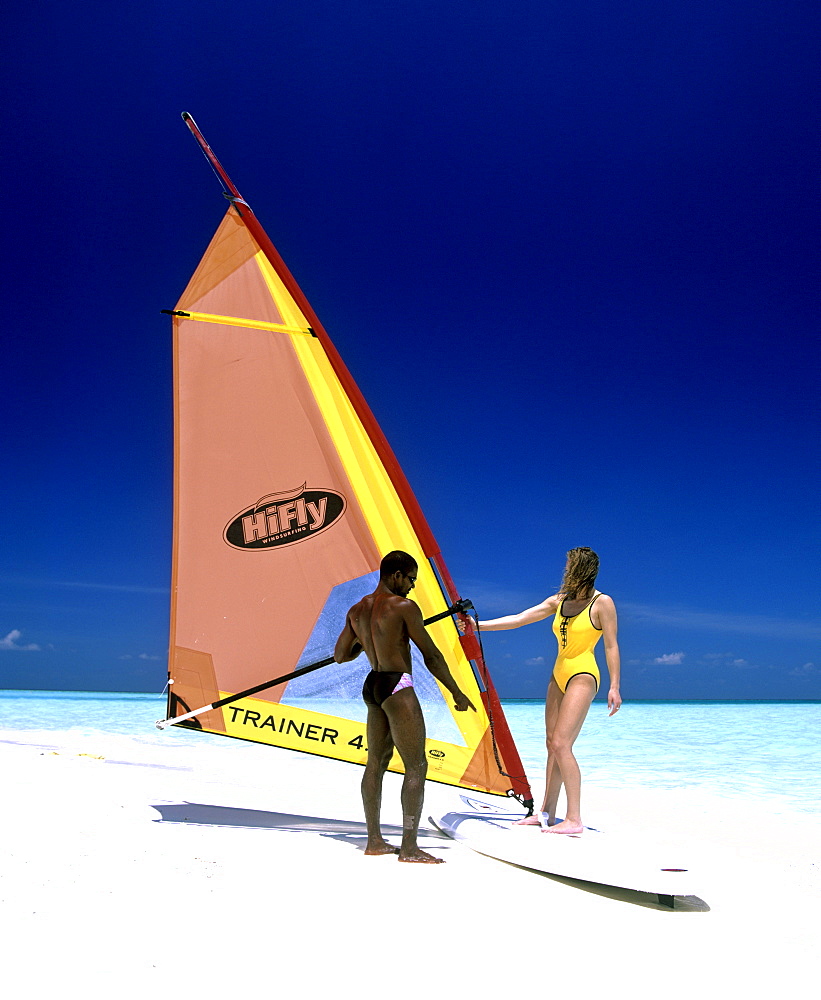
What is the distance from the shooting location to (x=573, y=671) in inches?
161

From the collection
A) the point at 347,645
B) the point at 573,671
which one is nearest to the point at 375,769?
the point at 347,645

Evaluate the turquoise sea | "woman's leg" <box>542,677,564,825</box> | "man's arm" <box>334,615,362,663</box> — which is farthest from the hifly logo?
the turquoise sea

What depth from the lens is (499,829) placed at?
13.2ft

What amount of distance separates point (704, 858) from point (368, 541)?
2.51 metres

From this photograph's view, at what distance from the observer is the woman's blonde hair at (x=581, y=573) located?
4.12 m

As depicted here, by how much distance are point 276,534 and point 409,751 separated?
58.9 inches

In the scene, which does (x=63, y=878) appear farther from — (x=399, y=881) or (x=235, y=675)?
(x=235, y=675)

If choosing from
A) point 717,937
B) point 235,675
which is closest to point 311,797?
point 235,675

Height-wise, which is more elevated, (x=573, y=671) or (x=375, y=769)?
Result: (x=573, y=671)

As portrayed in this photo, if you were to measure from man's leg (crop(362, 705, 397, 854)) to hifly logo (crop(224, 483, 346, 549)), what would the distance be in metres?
1.17

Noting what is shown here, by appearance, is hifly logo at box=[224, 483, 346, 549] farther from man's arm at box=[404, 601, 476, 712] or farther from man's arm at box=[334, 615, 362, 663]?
man's arm at box=[404, 601, 476, 712]

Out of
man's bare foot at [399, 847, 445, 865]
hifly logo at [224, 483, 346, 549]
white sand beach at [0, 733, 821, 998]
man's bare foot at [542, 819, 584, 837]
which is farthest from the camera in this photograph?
hifly logo at [224, 483, 346, 549]

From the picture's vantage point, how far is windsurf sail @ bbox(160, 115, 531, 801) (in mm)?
4324

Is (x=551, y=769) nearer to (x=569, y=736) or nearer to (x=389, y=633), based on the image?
(x=569, y=736)
